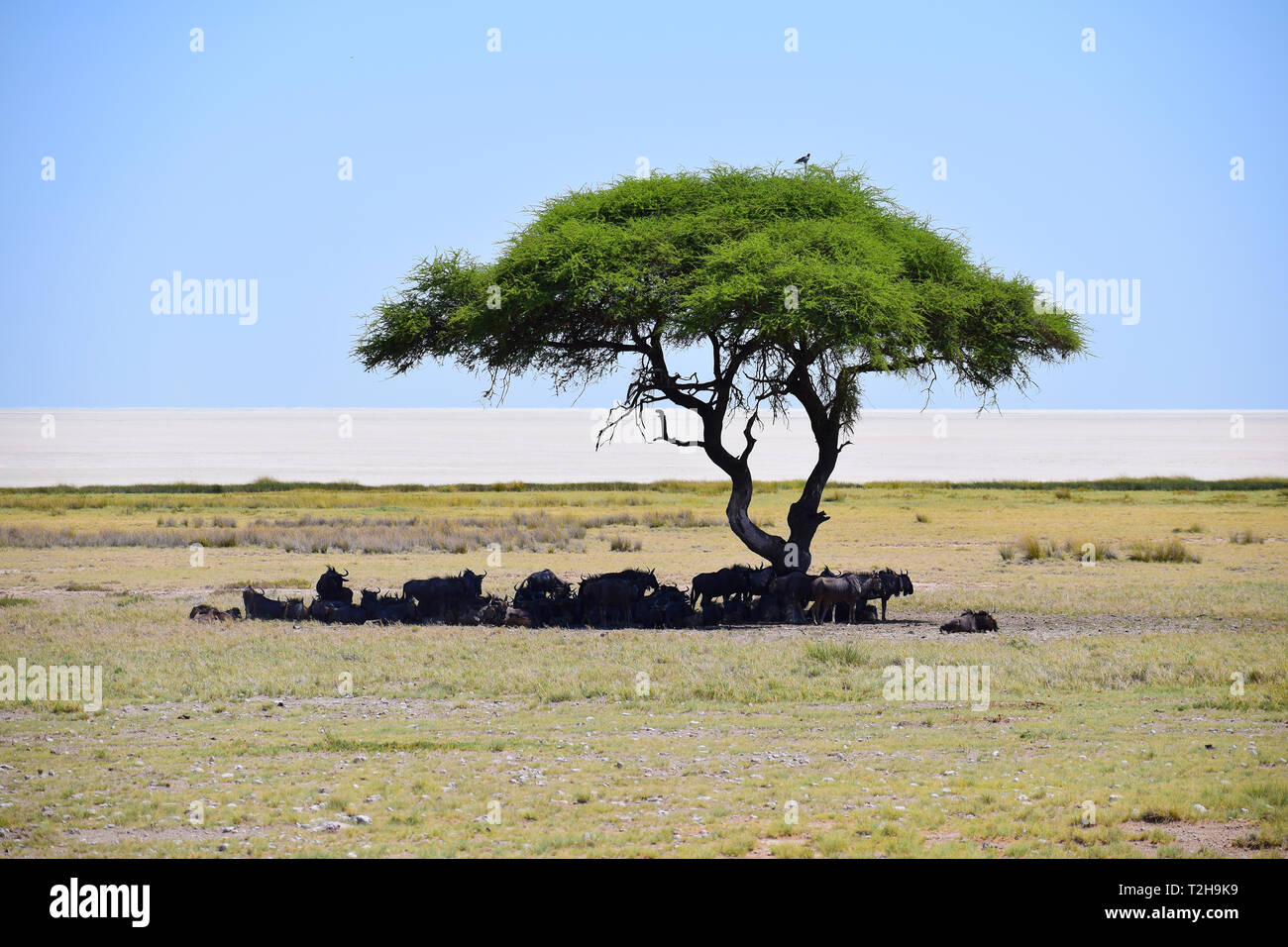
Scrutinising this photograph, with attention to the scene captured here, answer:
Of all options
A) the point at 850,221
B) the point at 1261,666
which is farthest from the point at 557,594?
the point at 1261,666

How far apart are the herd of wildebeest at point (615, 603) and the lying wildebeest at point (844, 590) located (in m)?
0.02

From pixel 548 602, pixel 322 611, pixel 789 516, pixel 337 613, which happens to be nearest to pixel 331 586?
pixel 322 611

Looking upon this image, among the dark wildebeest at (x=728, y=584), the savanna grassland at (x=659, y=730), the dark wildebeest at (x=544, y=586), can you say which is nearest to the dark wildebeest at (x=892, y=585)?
the savanna grassland at (x=659, y=730)

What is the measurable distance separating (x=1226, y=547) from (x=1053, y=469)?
2970 inches

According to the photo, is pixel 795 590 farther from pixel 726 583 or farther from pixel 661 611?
pixel 661 611

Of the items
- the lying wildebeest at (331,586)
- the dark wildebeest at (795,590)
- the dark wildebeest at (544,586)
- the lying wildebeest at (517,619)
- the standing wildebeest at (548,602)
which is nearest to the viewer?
the lying wildebeest at (517,619)

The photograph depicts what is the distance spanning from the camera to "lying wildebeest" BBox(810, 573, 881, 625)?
944 inches

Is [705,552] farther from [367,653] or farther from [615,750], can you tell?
[615,750]

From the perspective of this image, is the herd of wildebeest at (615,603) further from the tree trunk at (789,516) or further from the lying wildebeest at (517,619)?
the tree trunk at (789,516)

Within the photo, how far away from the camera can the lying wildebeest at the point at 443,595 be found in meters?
24.7

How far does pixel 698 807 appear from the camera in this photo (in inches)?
445

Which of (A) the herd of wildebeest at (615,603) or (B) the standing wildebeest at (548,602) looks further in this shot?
(B) the standing wildebeest at (548,602)

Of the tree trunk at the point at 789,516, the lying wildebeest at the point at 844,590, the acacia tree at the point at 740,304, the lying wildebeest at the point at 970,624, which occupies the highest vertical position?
the acacia tree at the point at 740,304

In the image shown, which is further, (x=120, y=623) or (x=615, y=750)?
(x=120, y=623)
